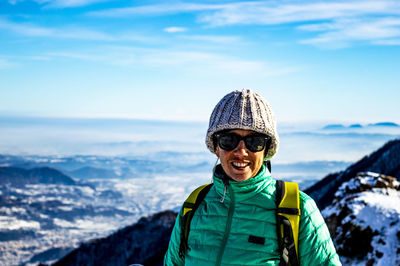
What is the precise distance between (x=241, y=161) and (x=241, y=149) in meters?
0.14

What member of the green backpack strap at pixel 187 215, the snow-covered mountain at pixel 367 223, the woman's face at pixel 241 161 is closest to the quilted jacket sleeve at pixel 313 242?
the woman's face at pixel 241 161

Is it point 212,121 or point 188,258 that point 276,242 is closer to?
point 188,258

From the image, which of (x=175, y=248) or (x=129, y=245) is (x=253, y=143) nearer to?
(x=175, y=248)

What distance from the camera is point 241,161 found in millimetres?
3910

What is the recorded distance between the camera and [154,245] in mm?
40188

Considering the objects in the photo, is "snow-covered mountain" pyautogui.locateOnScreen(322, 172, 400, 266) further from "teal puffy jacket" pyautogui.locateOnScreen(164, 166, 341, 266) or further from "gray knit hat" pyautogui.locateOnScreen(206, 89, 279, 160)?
"gray knit hat" pyautogui.locateOnScreen(206, 89, 279, 160)

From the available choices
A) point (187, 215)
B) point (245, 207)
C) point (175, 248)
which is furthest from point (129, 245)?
point (245, 207)

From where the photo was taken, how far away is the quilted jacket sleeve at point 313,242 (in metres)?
3.54

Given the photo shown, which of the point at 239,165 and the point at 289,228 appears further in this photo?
the point at 239,165

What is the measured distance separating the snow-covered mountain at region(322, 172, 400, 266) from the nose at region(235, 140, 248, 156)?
408 inches

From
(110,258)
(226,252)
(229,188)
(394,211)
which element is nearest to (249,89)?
(229,188)

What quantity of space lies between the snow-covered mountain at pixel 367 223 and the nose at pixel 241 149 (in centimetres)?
1036

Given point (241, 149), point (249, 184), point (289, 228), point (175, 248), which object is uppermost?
point (241, 149)

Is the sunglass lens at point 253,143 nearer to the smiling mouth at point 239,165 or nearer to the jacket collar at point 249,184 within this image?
the smiling mouth at point 239,165
